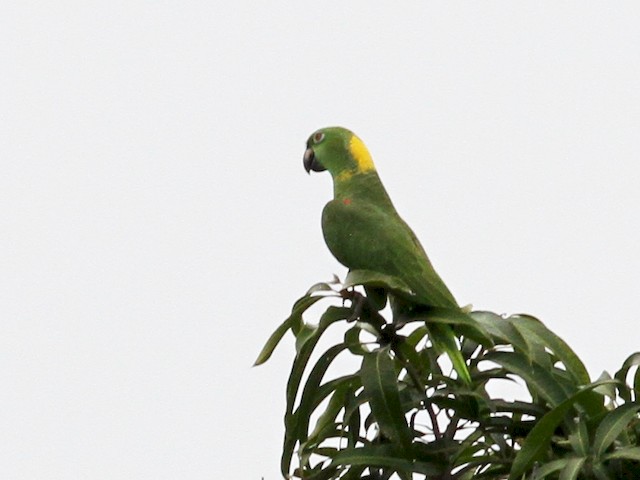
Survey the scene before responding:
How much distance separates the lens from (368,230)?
1.61 m

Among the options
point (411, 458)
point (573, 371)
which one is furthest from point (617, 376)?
point (411, 458)

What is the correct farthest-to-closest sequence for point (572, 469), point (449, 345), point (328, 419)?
point (328, 419) < point (449, 345) < point (572, 469)

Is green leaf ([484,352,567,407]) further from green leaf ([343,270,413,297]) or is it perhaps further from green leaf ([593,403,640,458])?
green leaf ([343,270,413,297])

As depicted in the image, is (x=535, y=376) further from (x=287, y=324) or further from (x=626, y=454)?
(x=287, y=324)

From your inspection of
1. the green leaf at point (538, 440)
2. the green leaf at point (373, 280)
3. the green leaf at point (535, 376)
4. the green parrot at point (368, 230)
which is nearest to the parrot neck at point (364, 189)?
the green parrot at point (368, 230)

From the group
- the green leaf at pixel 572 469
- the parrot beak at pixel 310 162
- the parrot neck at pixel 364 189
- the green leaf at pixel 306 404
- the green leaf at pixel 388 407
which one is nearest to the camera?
the green leaf at pixel 572 469

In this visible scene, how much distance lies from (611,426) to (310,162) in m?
0.84

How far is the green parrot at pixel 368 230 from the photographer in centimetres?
147

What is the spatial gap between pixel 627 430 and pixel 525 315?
0.22 meters

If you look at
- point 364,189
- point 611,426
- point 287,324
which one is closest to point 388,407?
point 287,324

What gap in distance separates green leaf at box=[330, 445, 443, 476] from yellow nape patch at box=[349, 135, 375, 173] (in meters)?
0.60

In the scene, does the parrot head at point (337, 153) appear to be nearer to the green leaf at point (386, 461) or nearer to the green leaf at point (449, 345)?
the green leaf at point (449, 345)

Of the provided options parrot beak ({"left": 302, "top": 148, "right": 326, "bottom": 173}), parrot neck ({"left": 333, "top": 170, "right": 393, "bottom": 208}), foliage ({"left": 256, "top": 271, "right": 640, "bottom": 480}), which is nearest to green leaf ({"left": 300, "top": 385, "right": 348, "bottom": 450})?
foliage ({"left": 256, "top": 271, "right": 640, "bottom": 480})

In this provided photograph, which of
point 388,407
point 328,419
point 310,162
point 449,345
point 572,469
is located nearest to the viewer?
point 572,469
